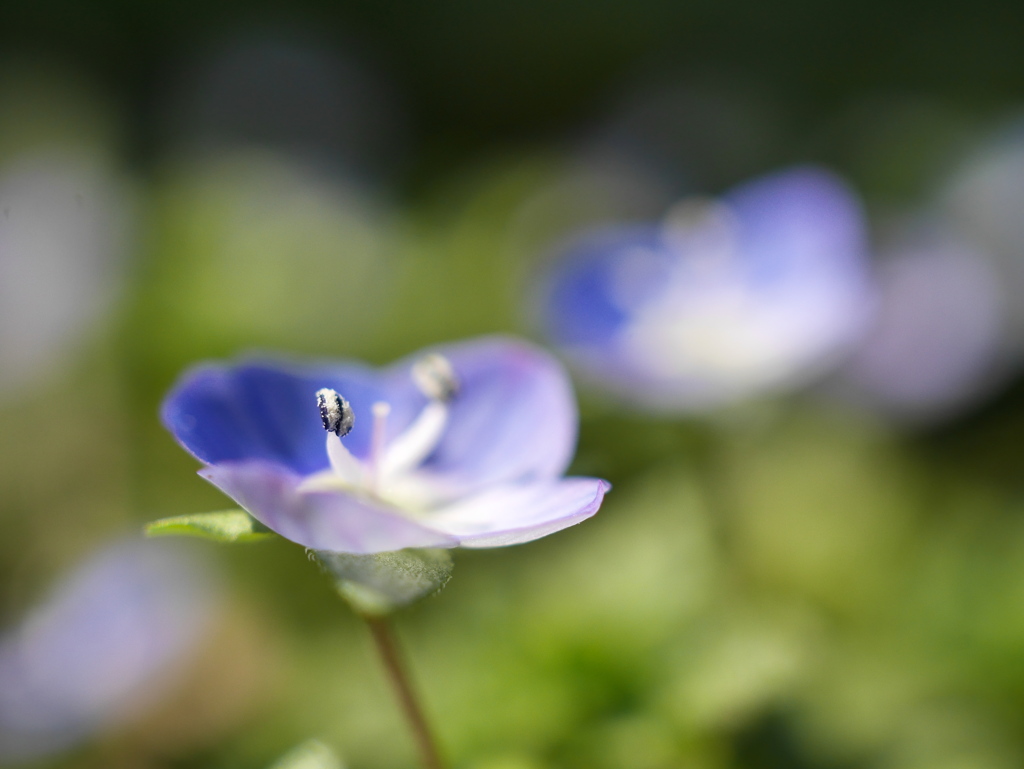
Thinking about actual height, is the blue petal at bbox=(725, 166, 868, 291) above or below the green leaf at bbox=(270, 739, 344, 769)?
above

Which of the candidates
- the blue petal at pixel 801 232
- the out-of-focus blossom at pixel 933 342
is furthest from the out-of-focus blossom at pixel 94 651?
the out-of-focus blossom at pixel 933 342

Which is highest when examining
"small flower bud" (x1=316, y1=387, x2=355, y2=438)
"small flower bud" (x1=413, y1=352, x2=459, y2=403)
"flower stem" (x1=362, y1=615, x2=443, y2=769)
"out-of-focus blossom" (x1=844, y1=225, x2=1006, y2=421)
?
"out-of-focus blossom" (x1=844, y1=225, x2=1006, y2=421)

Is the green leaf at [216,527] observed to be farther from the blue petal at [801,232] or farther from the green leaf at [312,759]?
the blue petal at [801,232]

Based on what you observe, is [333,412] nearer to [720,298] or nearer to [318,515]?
[318,515]

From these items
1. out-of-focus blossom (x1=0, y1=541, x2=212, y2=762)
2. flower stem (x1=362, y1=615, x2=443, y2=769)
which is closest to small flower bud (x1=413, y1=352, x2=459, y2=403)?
flower stem (x1=362, y1=615, x2=443, y2=769)

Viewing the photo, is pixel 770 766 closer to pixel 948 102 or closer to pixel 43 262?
pixel 43 262

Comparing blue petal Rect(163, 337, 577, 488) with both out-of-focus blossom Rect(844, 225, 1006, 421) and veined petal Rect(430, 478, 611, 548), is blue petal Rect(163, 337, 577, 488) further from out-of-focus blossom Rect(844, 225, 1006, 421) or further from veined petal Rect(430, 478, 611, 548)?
out-of-focus blossom Rect(844, 225, 1006, 421)

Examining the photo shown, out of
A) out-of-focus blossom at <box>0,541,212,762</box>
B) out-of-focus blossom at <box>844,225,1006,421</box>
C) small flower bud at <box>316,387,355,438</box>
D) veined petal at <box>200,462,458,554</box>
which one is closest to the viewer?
veined petal at <box>200,462,458,554</box>
